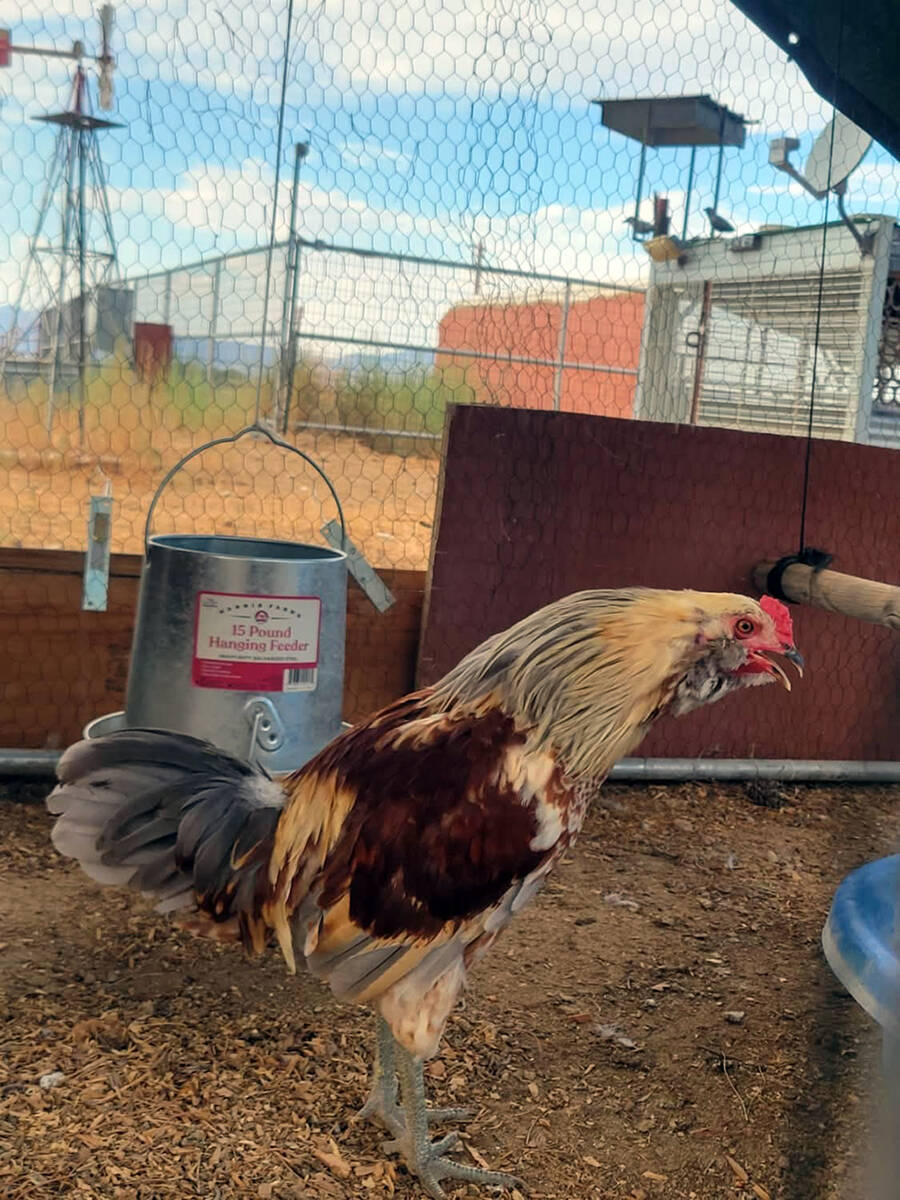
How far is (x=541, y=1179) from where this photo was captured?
5.83ft

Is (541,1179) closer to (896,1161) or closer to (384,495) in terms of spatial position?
(896,1161)

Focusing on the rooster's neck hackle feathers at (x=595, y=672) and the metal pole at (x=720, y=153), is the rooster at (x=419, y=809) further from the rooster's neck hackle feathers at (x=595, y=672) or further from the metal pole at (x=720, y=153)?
the metal pole at (x=720, y=153)

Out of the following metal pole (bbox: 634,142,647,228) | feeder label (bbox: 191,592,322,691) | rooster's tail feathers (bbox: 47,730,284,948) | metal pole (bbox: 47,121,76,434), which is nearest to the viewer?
rooster's tail feathers (bbox: 47,730,284,948)

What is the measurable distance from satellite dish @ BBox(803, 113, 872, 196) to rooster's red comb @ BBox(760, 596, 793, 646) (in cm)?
155

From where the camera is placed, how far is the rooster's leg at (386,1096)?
1.90 meters

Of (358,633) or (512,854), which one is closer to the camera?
(512,854)

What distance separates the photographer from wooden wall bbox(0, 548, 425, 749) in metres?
3.20

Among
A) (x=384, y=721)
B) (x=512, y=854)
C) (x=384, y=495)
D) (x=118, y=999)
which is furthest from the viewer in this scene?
(x=384, y=495)

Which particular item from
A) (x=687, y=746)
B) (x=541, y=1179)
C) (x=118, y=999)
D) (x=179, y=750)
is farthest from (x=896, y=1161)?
(x=687, y=746)

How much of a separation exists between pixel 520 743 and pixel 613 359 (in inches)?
96.5

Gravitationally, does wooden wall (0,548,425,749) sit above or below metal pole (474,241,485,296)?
below

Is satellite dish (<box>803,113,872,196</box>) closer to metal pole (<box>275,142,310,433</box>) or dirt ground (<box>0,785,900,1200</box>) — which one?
metal pole (<box>275,142,310,433</box>)

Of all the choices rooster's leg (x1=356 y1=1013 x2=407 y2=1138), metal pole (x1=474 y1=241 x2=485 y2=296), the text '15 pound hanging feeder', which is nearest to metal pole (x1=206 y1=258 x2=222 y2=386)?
metal pole (x1=474 y1=241 x2=485 y2=296)

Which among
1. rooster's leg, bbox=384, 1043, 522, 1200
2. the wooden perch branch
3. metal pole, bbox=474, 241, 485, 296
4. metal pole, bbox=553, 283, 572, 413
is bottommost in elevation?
rooster's leg, bbox=384, 1043, 522, 1200
